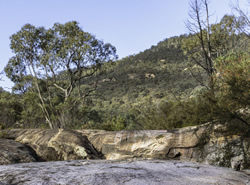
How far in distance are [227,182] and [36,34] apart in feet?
48.0

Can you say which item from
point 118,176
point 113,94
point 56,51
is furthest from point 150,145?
point 113,94

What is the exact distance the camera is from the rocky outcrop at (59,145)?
520 centimetres

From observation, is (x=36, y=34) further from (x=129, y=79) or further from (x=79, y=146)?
(x=129, y=79)

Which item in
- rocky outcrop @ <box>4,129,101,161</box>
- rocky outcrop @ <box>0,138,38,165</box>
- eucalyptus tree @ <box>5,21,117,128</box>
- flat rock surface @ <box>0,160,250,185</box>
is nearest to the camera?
flat rock surface @ <box>0,160,250,185</box>

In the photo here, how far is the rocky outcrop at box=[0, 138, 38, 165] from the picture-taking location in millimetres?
4262

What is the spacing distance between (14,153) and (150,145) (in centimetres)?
302

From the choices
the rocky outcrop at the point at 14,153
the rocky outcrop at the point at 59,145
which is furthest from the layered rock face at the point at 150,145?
the rocky outcrop at the point at 14,153

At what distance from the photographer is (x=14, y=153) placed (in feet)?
14.9

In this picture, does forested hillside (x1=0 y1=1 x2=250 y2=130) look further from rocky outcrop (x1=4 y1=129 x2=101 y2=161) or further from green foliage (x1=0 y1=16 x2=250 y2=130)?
rocky outcrop (x1=4 y1=129 x2=101 y2=161)

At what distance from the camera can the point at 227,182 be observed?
2939 millimetres

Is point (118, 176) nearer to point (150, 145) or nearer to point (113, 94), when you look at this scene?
point (150, 145)

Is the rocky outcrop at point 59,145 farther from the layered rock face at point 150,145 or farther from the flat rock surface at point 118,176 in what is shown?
the flat rock surface at point 118,176

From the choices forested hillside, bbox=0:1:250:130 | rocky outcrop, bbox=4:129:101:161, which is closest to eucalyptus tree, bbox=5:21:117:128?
forested hillside, bbox=0:1:250:130

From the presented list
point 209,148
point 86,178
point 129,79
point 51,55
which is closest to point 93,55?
point 51,55
